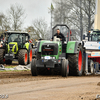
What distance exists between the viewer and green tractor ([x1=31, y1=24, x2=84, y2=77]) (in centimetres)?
1235

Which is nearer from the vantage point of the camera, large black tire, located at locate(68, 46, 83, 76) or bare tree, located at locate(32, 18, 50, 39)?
large black tire, located at locate(68, 46, 83, 76)

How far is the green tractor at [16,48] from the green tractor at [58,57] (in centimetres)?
876

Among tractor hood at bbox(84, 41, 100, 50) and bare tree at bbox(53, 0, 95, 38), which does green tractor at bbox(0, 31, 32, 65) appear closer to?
tractor hood at bbox(84, 41, 100, 50)

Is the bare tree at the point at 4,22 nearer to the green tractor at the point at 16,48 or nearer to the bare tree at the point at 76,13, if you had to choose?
the bare tree at the point at 76,13

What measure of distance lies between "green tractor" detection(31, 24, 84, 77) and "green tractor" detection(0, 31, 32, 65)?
28.8ft

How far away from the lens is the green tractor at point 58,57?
486 inches

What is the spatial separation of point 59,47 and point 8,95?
6105 millimetres

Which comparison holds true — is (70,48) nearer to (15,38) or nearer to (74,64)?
(74,64)

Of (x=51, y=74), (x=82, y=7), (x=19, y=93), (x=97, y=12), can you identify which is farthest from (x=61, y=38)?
(x=82, y=7)

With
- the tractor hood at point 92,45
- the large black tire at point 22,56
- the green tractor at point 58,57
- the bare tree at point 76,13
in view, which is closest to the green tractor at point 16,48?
the large black tire at point 22,56

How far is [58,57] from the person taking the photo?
12.7 m

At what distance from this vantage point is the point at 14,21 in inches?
1852

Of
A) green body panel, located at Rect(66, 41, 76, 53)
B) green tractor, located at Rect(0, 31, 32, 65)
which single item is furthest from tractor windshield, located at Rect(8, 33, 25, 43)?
green body panel, located at Rect(66, 41, 76, 53)

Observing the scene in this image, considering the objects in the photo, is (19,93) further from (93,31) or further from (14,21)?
(14,21)
